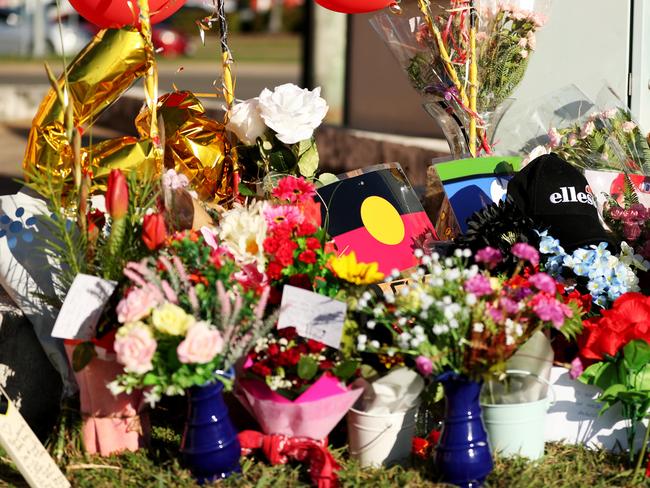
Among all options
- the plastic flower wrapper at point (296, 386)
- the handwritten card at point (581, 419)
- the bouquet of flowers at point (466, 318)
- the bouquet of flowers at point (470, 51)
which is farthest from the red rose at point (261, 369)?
the bouquet of flowers at point (470, 51)

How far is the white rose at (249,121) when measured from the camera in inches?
111

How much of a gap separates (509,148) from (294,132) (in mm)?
1037

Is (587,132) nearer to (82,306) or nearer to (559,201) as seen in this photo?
(559,201)

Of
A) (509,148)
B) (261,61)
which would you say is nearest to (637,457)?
(509,148)

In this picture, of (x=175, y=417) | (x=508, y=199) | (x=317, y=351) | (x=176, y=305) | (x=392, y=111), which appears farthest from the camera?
(x=392, y=111)

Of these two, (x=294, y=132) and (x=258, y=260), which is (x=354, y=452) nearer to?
(x=258, y=260)

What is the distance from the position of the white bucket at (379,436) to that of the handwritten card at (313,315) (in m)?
0.21

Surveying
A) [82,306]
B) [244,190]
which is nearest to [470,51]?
[244,190]

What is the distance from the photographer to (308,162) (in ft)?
9.35

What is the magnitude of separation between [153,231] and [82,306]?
238 mm

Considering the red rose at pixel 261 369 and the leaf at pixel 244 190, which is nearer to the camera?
the red rose at pixel 261 369

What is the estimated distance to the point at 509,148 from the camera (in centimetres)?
341

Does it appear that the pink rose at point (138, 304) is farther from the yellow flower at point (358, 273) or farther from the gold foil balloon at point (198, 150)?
the gold foil balloon at point (198, 150)

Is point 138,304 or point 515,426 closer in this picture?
point 138,304
